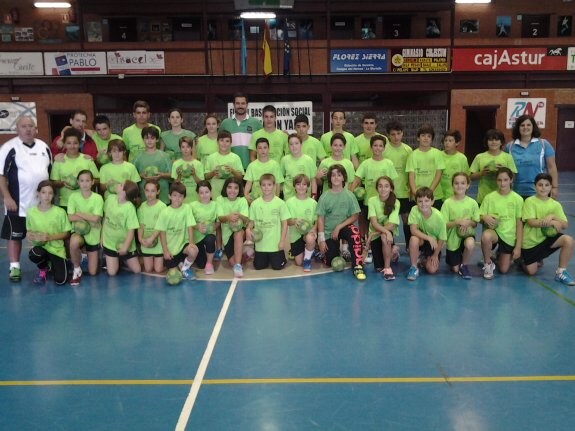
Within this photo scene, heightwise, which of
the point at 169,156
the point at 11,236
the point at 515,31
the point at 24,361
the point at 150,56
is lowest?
the point at 24,361

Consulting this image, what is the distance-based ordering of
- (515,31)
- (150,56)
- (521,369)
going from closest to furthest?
(521,369)
(150,56)
(515,31)

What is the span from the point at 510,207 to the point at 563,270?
885 mm

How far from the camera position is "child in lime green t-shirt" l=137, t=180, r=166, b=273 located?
610 centimetres

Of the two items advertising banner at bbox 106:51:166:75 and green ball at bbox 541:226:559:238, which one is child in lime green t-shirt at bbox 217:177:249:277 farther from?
advertising banner at bbox 106:51:166:75

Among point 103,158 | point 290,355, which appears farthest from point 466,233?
point 103,158

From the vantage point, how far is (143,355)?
394cm

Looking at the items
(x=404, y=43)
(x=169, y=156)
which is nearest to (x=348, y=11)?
(x=404, y=43)

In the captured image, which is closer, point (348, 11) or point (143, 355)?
point (143, 355)

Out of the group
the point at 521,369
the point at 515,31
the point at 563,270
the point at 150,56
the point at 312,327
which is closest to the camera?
the point at 521,369

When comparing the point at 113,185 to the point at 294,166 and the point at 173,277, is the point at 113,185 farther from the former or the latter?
the point at 294,166

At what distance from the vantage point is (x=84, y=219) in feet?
19.3

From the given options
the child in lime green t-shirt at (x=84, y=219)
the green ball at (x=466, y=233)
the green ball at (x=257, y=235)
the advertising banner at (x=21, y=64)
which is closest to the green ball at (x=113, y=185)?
the child in lime green t-shirt at (x=84, y=219)

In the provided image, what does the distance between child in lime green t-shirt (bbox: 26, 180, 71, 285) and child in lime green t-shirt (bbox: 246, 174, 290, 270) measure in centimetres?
214

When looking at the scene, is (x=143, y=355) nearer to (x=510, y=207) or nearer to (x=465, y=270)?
(x=465, y=270)
